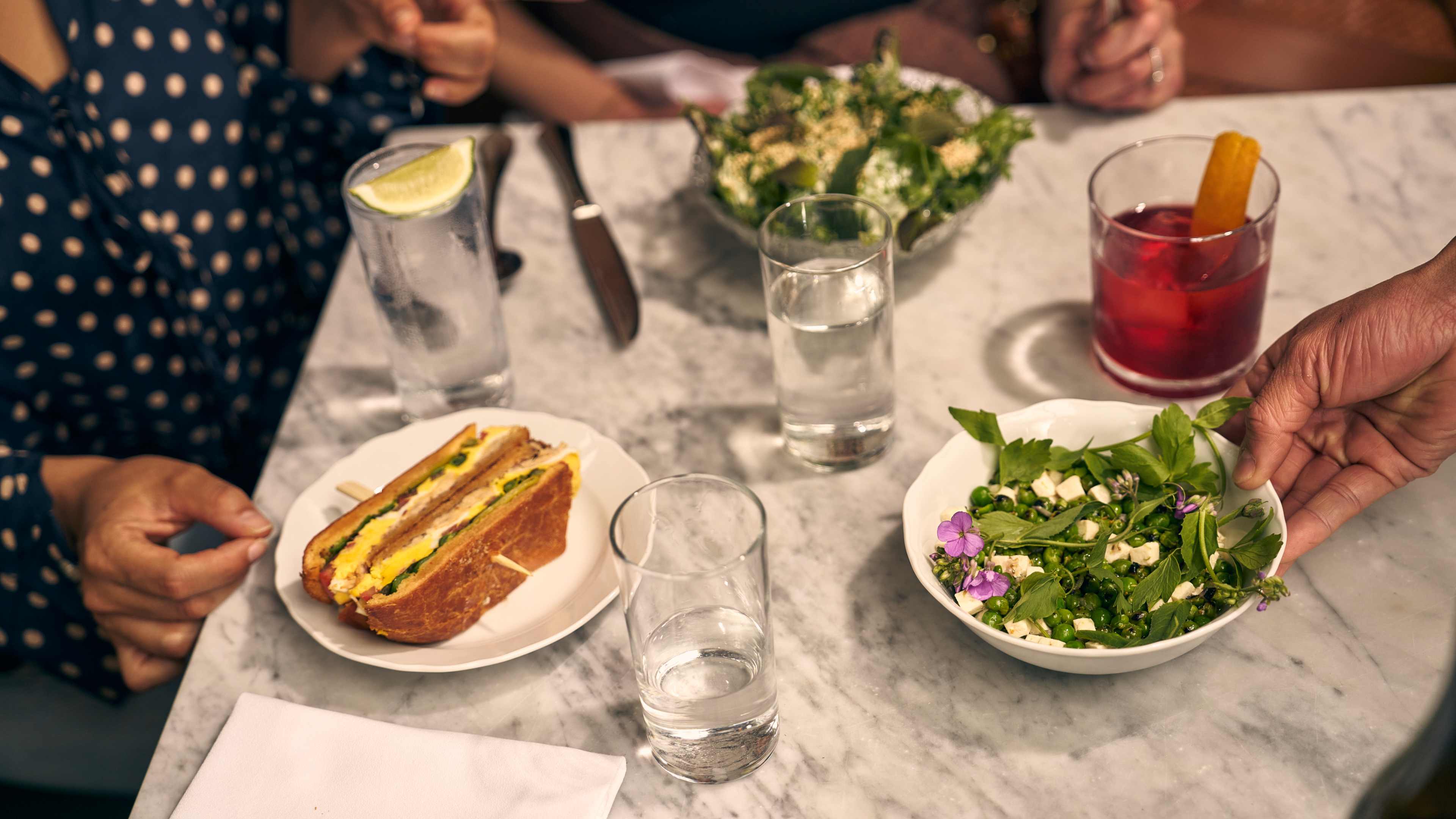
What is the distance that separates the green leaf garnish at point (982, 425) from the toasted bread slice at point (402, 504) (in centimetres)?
44

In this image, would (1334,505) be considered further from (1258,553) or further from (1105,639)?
(1105,639)

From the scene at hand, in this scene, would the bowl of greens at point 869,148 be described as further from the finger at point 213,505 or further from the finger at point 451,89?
the finger at point 213,505

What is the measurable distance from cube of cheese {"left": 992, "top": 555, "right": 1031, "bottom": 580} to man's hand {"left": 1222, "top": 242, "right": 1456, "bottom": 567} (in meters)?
0.20

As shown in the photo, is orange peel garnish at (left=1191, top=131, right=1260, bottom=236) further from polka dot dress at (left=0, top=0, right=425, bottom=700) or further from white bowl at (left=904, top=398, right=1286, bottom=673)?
polka dot dress at (left=0, top=0, right=425, bottom=700)

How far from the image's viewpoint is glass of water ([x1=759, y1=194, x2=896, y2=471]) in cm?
103

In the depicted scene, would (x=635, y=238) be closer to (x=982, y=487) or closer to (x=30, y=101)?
(x=982, y=487)

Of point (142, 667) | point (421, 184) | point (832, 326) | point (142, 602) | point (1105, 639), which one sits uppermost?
point (421, 184)

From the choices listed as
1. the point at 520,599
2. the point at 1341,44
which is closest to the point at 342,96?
the point at 520,599

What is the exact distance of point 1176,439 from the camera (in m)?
0.93

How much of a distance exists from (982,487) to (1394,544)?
0.36 meters

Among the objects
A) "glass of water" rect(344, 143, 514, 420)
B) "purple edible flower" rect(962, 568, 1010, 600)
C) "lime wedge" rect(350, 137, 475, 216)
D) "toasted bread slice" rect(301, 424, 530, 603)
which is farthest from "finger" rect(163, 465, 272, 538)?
"purple edible flower" rect(962, 568, 1010, 600)

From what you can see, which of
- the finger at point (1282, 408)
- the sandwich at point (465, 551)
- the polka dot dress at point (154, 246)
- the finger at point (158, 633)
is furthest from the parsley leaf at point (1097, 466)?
the polka dot dress at point (154, 246)

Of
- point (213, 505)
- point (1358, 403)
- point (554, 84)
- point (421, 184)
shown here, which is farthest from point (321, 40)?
point (1358, 403)

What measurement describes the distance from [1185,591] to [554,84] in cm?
167
